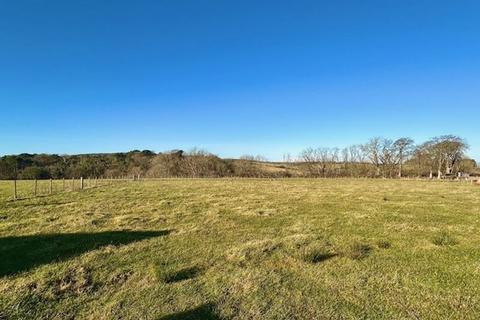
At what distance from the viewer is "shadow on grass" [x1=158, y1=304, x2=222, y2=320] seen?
421cm

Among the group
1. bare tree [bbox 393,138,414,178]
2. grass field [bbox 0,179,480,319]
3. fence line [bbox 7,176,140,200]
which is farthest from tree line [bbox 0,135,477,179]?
grass field [bbox 0,179,480,319]

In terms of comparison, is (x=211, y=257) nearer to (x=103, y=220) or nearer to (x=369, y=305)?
(x=369, y=305)

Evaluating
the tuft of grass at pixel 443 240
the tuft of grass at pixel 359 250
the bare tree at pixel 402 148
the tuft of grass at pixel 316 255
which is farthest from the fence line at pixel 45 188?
the bare tree at pixel 402 148

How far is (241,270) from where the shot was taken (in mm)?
5965

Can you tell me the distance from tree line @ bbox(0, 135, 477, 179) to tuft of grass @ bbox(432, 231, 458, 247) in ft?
208

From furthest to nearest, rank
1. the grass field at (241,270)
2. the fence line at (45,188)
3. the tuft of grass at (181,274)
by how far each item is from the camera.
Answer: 1. the fence line at (45,188)
2. the tuft of grass at (181,274)
3. the grass field at (241,270)

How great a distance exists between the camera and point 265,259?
6.67 metres

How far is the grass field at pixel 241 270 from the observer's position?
4457 mm

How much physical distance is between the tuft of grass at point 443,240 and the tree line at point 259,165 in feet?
208

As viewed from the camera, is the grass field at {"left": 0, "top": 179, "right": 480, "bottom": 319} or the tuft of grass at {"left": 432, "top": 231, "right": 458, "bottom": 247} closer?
the grass field at {"left": 0, "top": 179, "right": 480, "bottom": 319}

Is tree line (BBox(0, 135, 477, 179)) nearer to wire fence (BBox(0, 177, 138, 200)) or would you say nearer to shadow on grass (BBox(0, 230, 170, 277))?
wire fence (BBox(0, 177, 138, 200))

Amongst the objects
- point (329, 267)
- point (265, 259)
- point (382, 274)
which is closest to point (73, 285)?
point (265, 259)

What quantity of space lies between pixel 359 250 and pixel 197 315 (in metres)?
4.21

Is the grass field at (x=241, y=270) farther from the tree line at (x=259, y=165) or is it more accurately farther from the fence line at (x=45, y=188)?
the tree line at (x=259, y=165)
